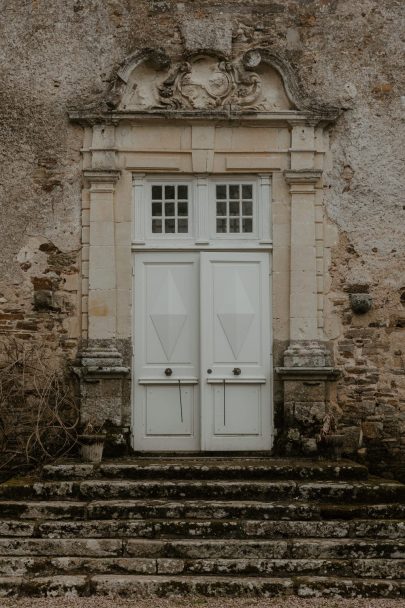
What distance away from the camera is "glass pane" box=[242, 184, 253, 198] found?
882cm

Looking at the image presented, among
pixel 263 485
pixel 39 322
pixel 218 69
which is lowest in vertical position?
pixel 263 485

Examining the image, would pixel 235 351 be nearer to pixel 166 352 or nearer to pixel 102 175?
pixel 166 352

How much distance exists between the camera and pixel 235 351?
8.66 m

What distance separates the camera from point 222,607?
558cm

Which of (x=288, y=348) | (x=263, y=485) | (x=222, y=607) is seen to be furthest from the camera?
(x=288, y=348)

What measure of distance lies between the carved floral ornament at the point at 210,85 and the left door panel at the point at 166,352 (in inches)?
63.1

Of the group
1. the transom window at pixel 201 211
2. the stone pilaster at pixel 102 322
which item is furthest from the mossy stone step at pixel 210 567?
the transom window at pixel 201 211

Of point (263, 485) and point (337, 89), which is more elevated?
point (337, 89)

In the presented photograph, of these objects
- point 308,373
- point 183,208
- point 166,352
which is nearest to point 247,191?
point 183,208

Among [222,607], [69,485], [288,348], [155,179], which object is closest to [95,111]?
[155,179]

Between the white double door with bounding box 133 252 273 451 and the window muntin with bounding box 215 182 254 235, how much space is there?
0.93ft

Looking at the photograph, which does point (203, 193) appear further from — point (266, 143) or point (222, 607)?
point (222, 607)

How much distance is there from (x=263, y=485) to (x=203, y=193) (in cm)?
323

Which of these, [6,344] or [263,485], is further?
[6,344]
